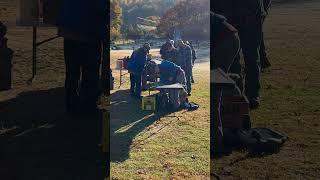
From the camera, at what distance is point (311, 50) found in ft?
8.39

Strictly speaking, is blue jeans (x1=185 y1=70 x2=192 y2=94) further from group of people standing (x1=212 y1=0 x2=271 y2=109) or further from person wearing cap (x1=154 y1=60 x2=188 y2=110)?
group of people standing (x1=212 y1=0 x2=271 y2=109)

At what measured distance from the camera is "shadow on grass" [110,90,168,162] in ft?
8.07

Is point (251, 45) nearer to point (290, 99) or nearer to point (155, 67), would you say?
point (290, 99)

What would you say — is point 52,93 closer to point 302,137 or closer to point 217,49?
point 217,49

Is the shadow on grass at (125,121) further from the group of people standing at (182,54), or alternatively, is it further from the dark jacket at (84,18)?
the dark jacket at (84,18)

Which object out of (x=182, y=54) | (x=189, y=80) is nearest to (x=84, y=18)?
(x=182, y=54)

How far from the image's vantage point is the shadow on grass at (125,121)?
8.07ft

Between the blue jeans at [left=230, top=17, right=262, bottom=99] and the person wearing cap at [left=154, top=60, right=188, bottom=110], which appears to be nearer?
the person wearing cap at [left=154, top=60, right=188, bottom=110]

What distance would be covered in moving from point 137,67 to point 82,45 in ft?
1.46

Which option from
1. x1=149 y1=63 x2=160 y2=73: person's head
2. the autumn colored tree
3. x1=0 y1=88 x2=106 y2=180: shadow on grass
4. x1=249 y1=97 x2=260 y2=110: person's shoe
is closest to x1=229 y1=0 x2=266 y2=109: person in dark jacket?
x1=249 y1=97 x2=260 y2=110: person's shoe

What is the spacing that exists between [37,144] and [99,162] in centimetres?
43

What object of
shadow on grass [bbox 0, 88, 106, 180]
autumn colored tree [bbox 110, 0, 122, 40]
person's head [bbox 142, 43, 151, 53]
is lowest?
shadow on grass [bbox 0, 88, 106, 180]

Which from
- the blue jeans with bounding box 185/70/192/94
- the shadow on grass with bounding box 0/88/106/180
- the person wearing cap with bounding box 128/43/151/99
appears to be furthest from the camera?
the shadow on grass with bounding box 0/88/106/180

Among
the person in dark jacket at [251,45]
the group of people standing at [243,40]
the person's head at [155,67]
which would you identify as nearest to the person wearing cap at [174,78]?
the person's head at [155,67]
